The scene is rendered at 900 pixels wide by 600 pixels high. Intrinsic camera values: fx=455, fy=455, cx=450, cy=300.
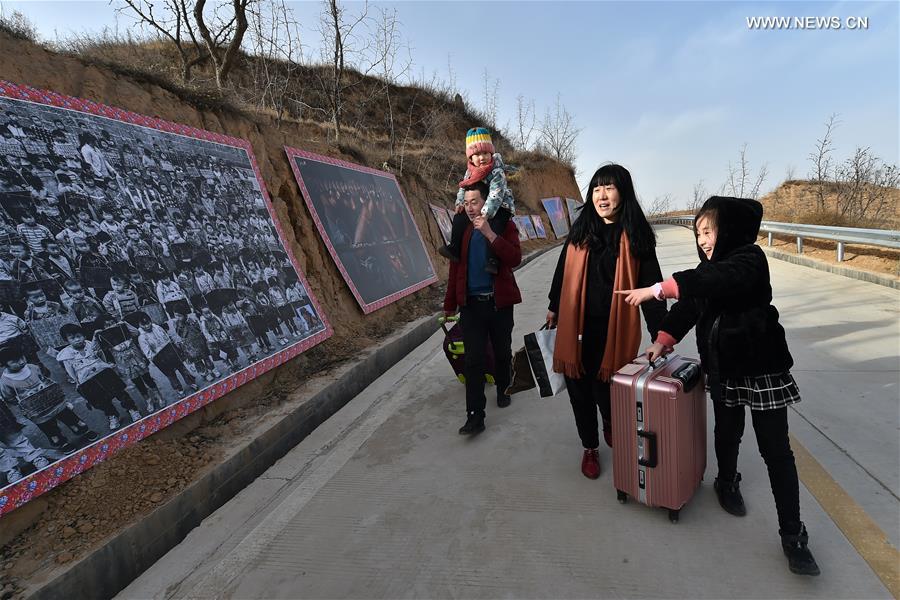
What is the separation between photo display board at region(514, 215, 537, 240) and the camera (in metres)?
23.1

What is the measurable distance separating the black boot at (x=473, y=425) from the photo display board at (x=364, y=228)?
2988mm

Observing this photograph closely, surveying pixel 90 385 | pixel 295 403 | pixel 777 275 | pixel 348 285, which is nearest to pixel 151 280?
pixel 90 385

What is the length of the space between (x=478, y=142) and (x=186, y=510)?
10.2 feet

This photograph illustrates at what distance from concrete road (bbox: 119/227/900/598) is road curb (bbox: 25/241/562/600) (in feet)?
0.24

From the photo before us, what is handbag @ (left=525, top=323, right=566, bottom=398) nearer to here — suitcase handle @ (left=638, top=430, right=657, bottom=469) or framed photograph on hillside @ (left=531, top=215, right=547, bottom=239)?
suitcase handle @ (left=638, top=430, right=657, bottom=469)

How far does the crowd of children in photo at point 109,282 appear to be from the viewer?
231 centimetres

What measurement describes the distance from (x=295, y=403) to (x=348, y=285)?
8.25ft

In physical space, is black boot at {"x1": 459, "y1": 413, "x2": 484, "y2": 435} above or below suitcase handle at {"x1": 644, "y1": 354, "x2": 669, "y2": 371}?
below

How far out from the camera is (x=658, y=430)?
2164 millimetres

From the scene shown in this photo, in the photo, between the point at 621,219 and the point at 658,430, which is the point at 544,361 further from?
the point at 621,219

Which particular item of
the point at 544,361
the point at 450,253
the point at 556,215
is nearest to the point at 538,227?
the point at 556,215

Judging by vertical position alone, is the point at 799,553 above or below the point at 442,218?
below

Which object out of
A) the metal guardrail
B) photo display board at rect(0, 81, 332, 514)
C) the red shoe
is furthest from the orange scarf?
the metal guardrail

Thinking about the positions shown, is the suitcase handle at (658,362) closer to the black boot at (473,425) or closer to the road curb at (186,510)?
the black boot at (473,425)
